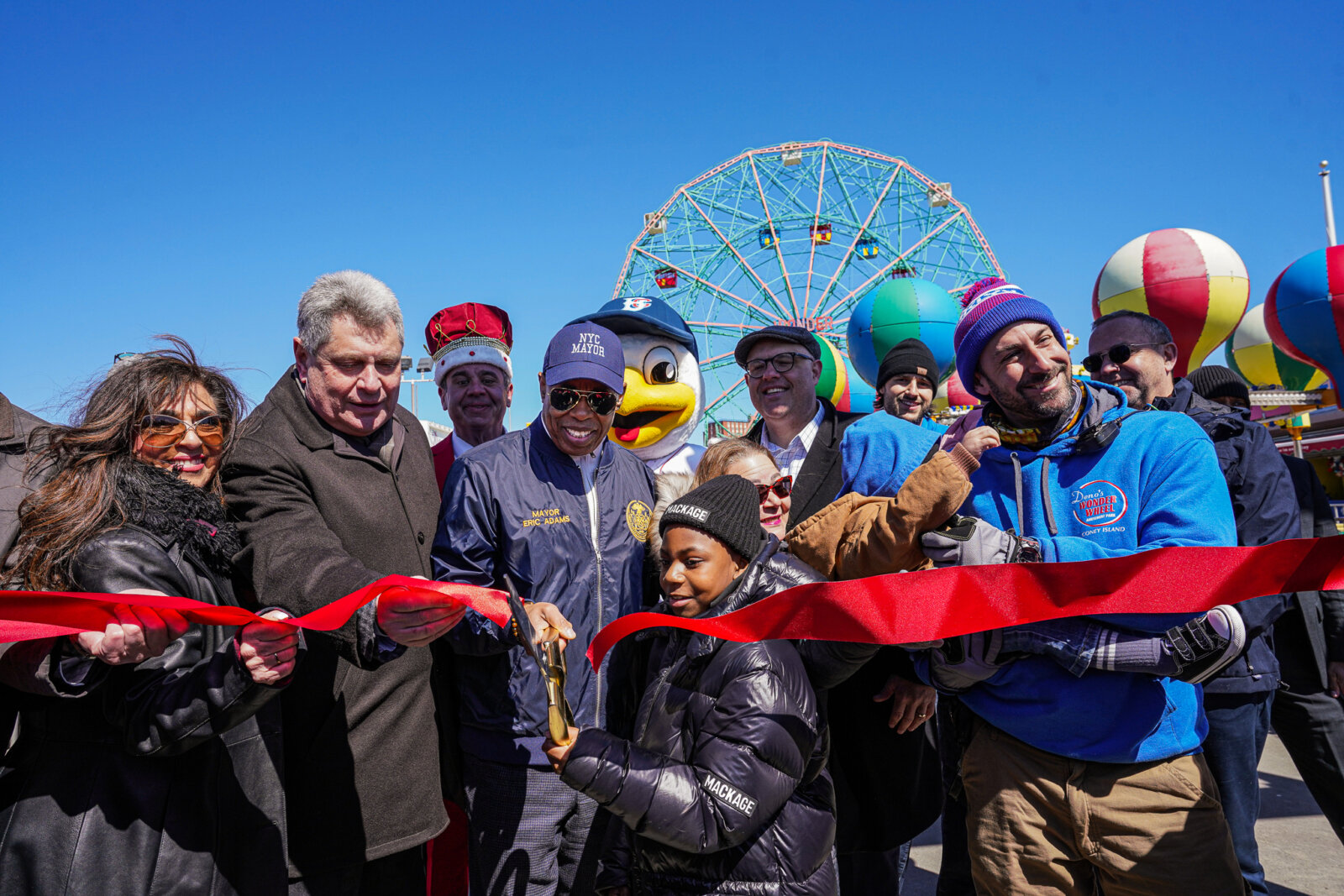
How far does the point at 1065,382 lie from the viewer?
2.24m

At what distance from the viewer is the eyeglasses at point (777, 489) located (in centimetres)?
290

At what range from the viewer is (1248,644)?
9.50 feet

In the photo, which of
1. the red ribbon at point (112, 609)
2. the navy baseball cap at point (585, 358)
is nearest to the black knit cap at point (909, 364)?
the navy baseball cap at point (585, 358)

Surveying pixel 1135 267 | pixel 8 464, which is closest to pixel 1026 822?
pixel 8 464

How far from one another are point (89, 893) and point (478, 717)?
1.02 meters

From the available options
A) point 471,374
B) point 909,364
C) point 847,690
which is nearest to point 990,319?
point 847,690

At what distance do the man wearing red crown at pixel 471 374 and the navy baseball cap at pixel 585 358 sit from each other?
1.07 m

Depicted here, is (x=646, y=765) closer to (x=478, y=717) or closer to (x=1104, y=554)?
(x=478, y=717)

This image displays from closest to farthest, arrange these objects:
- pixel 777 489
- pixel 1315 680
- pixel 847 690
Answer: pixel 847 690, pixel 777 489, pixel 1315 680

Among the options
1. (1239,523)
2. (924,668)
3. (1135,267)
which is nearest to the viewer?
(924,668)

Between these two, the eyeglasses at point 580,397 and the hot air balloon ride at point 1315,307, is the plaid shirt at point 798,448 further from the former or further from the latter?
the hot air balloon ride at point 1315,307

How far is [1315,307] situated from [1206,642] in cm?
844

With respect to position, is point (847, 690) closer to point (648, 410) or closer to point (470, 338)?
point (648, 410)

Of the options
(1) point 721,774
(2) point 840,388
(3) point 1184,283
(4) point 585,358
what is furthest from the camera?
(2) point 840,388
